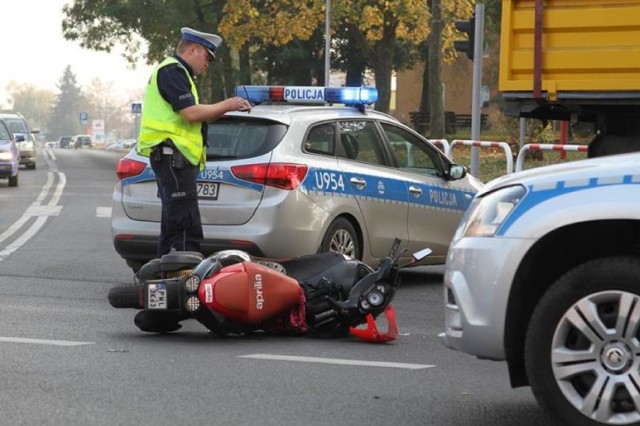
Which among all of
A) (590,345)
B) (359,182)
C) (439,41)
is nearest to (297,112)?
(359,182)

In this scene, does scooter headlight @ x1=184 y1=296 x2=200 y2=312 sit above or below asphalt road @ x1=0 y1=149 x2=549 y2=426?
above

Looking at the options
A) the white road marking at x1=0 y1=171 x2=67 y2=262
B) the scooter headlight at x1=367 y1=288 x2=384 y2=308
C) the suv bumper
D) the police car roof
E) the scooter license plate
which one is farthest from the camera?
the white road marking at x1=0 y1=171 x2=67 y2=262

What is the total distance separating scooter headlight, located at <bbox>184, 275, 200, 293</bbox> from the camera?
25.9ft

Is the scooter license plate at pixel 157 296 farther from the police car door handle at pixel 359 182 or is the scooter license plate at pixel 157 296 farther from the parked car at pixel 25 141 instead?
the parked car at pixel 25 141

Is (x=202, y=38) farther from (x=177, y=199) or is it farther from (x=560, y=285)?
(x=560, y=285)

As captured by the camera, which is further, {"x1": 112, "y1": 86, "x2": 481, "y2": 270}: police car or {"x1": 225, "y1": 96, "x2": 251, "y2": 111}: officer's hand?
{"x1": 112, "y1": 86, "x2": 481, "y2": 270}: police car

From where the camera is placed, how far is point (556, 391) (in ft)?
17.5

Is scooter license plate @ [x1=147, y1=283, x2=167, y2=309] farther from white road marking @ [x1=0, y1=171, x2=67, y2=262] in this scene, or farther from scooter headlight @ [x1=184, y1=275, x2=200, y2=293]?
→ white road marking @ [x1=0, y1=171, x2=67, y2=262]

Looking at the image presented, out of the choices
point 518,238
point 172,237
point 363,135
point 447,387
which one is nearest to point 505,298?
point 518,238

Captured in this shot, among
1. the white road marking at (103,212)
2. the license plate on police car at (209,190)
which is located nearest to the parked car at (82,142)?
the white road marking at (103,212)

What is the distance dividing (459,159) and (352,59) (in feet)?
80.8

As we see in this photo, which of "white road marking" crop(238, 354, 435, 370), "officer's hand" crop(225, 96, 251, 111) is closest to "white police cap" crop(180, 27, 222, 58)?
"officer's hand" crop(225, 96, 251, 111)

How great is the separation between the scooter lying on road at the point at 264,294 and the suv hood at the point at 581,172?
7.82 feet

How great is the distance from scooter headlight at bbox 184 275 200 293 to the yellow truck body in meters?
3.18
